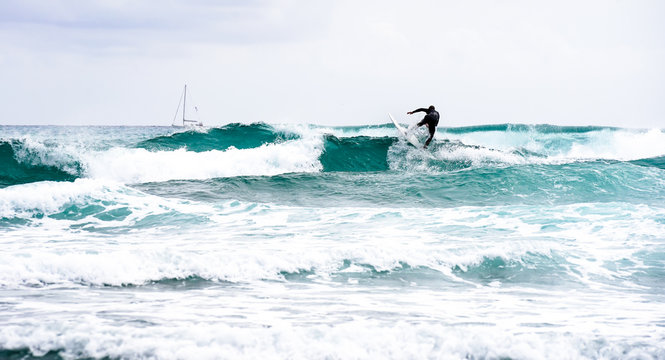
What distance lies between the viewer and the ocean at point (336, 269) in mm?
4020

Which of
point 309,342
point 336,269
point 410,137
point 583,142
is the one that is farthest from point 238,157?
point 583,142

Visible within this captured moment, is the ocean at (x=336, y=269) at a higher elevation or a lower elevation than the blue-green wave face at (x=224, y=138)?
lower

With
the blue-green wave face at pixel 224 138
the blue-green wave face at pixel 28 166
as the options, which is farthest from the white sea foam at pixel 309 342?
the blue-green wave face at pixel 224 138

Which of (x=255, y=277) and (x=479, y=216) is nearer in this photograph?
(x=255, y=277)

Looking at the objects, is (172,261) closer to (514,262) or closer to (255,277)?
(255,277)

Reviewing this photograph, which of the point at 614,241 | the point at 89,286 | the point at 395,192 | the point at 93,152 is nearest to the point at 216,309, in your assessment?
the point at 89,286

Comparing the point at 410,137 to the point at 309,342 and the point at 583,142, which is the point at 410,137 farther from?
the point at 309,342

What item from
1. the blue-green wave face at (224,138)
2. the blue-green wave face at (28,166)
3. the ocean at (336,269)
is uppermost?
the blue-green wave face at (224,138)

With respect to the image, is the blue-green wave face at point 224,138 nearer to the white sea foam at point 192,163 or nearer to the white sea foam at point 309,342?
the white sea foam at point 192,163

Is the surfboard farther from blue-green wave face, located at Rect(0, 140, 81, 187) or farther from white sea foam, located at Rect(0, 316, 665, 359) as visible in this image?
white sea foam, located at Rect(0, 316, 665, 359)

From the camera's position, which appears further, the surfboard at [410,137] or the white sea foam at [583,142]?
the white sea foam at [583,142]

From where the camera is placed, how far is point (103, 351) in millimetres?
3771

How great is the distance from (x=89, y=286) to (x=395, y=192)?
8496mm

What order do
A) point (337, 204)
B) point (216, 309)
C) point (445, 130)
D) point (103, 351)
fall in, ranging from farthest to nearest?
point (445, 130)
point (337, 204)
point (216, 309)
point (103, 351)
